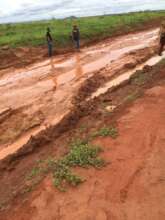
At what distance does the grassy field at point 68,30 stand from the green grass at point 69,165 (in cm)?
1441

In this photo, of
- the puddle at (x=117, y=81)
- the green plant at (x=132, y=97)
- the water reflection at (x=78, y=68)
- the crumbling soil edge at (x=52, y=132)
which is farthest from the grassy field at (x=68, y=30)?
the green plant at (x=132, y=97)

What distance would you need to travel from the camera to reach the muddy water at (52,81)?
490 inches

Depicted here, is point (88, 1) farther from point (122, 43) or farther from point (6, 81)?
point (6, 81)

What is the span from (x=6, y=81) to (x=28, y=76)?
96cm

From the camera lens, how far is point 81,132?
31.4ft

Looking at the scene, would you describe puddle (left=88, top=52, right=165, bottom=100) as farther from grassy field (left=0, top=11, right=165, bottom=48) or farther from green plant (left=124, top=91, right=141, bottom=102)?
grassy field (left=0, top=11, right=165, bottom=48)

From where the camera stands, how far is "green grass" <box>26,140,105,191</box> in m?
7.14

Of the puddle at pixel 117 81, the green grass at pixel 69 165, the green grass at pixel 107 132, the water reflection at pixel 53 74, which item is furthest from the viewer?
the water reflection at pixel 53 74

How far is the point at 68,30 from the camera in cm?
2488

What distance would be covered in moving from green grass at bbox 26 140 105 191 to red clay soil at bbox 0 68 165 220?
15cm

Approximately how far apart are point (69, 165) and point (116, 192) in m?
1.26

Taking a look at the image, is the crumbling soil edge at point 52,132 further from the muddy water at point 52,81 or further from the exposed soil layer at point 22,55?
the exposed soil layer at point 22,55

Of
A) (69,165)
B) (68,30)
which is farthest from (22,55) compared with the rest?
(69,165)

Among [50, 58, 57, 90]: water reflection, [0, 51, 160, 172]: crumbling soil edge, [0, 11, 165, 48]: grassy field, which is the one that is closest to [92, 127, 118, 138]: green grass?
[0, 51, 160, 172]: crumbling soil edge
